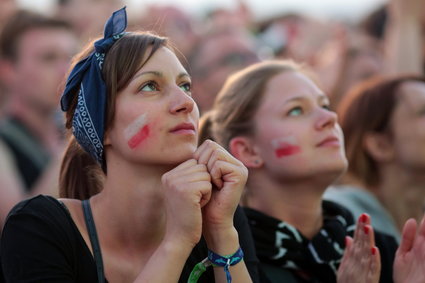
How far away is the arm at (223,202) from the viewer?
265 cm

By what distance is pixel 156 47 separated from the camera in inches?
112

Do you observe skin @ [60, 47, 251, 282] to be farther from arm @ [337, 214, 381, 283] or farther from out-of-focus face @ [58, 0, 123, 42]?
out-of-focus face @ [58, 0, 123, 42]

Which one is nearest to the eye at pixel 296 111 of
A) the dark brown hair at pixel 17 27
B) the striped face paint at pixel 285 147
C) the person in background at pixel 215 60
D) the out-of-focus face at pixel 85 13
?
the striped face paint at pixel 285 147

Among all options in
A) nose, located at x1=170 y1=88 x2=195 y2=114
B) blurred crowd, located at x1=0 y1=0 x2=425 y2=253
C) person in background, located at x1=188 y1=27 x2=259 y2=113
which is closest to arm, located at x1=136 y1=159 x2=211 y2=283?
nose, located at x1=170 y1=88 x2=195 y2=114

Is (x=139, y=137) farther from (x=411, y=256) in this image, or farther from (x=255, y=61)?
(x=255, y=61)

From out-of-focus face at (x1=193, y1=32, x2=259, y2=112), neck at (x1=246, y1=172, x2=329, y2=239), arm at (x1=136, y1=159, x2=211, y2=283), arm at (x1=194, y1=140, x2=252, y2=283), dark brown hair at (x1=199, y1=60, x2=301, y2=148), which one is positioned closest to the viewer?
arm at (x1=136, y1=159, x2=211, y2=283)

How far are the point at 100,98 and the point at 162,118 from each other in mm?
233

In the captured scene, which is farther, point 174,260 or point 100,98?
point 100,98

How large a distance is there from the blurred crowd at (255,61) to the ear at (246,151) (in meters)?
0.53

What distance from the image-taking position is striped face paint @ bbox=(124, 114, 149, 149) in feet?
8.83

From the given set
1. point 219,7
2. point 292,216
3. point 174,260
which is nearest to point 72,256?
point 174,260

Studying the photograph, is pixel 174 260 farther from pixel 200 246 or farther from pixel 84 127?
pixel 84 127

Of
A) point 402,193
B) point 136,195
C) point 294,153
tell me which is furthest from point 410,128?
point 136,195

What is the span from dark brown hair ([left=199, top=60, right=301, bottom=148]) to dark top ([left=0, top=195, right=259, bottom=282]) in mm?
1036
